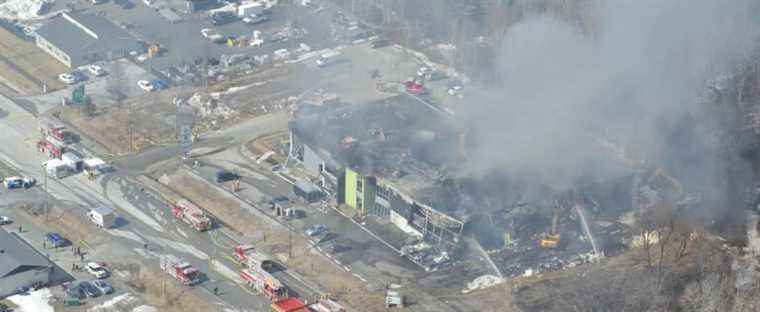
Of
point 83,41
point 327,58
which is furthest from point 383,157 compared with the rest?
point 83,41

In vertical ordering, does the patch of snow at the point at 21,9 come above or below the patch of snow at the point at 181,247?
below

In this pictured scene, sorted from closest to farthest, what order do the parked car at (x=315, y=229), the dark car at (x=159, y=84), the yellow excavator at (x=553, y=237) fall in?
the yellow excavator at (x=553, y=237) < the parked car at (x=315, y=229) < the dark car at (x=159, y=84)

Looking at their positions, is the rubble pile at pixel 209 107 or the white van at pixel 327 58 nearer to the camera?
the rubble pile at pixel 209 107

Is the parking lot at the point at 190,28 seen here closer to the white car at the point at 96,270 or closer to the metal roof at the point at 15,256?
the metal roof at the point at 15,256

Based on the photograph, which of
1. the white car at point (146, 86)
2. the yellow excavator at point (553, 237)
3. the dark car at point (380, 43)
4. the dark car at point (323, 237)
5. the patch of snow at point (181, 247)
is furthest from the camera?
the dark car at point (380, 43)

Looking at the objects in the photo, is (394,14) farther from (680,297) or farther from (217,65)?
(680,297)

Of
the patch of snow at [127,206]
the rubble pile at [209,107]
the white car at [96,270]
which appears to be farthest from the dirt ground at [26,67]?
the white car at [96,270]

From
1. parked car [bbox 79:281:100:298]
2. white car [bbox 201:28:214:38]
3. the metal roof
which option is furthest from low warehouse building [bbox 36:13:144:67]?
parked car [bbox 79:281:100:298]

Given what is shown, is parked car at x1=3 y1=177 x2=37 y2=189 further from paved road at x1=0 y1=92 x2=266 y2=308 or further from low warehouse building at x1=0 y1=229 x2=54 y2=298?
low warehouse building at x1=0 y1=229 x2=54 y2=298
